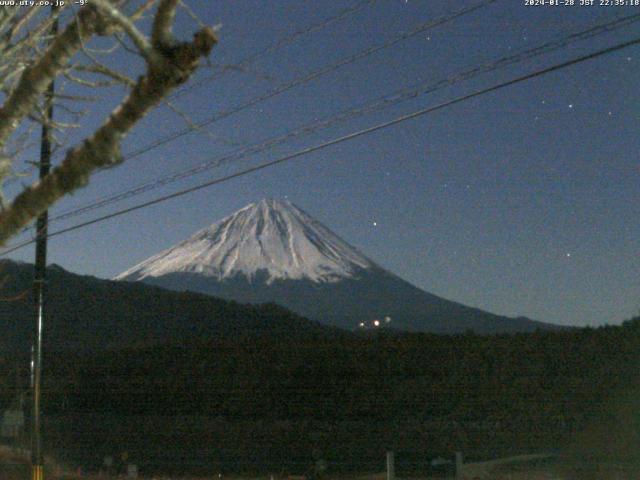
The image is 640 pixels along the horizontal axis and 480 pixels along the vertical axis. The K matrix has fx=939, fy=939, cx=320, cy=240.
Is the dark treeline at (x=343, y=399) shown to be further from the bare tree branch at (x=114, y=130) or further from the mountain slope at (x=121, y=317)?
the bare tree branch at (x=114, y=130)

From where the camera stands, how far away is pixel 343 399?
39.9 metres

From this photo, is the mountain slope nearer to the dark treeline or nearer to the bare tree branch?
the dark treeline

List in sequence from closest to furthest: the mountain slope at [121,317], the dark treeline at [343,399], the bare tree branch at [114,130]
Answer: the bare tree branch at [114,130] → the dark treeline at [343,399] → the mountain slope at [121,317]

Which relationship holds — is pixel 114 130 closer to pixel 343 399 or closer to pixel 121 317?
pixel 343 399

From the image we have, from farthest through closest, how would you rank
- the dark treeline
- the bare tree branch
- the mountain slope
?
the mountain slope → the dark treeline → the bare tree branch

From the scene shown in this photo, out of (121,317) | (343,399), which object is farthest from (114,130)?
(121,317)

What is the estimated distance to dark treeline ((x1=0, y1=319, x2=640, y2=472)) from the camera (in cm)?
3116

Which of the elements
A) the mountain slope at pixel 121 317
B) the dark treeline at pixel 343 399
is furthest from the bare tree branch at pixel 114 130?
the mountain slope at pixel 121 317

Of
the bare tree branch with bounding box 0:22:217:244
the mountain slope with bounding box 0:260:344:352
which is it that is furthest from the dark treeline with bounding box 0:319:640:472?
the bare tree branch with bounding box 0:22:217:244

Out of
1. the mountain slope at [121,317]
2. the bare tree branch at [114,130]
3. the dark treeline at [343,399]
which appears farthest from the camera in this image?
the mountain slope at [121,317]

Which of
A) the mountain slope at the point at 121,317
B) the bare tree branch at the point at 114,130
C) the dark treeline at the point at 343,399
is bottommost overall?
the dark treeline at the point at 343,399

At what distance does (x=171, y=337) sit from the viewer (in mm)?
53812

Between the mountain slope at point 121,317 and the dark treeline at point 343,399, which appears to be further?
the mountain slope at point 121,317

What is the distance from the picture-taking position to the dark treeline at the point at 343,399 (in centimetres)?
3116
